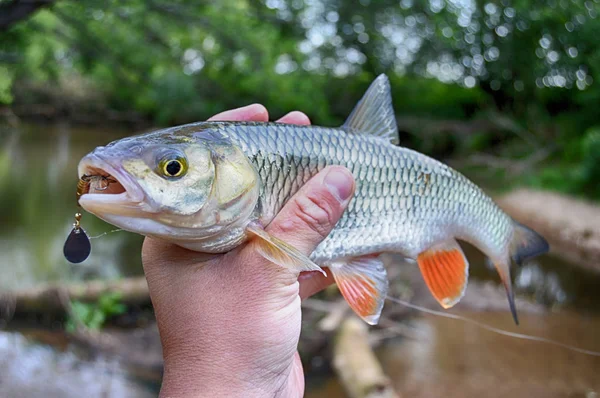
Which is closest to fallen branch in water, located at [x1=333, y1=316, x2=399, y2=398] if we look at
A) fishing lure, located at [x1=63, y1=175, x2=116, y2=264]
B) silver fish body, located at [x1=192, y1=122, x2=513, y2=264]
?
silver fish body, located at [x1=192, y1=122, x2=513, y2=264]

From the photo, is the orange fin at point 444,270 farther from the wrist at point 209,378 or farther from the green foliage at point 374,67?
the green foliage at point 374,67

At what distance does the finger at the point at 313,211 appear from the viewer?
195 centimetres

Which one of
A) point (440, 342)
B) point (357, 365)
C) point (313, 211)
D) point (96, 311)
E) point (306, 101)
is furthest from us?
point (306, 101)

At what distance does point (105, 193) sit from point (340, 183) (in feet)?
2.80

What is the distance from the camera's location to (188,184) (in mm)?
1706

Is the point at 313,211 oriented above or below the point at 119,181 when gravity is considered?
below

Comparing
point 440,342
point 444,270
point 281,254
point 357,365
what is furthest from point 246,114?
point 440,342

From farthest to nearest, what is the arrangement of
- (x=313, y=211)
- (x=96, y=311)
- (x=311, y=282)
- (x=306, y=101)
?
(x=306, y=101) → (x=96, y=311) → (x=311, y=282) → (x=313, y=211)

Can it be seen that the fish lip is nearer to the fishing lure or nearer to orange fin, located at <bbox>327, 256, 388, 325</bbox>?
the fishing lure

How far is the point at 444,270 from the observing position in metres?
2.66

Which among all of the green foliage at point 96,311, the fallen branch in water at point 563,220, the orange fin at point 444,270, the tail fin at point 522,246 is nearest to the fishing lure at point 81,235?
the orange fin at point 444,270

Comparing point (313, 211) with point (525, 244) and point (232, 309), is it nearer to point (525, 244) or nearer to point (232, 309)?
point (232, 309)

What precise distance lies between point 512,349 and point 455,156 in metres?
15.3

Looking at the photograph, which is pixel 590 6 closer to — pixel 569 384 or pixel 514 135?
pixel 514 135
